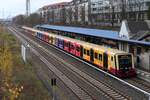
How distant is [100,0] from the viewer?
118625 millimetres

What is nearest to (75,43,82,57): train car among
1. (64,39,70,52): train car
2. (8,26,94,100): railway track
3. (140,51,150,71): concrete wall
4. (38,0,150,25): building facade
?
(64,39,70,52): train car

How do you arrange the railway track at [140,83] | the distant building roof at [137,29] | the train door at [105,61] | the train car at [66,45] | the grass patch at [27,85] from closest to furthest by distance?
the grass patch at [27,85] → the railway track at [140,83] → the train door at [105,61] → the distant building roof at [137,29] → the train car at [66,45]

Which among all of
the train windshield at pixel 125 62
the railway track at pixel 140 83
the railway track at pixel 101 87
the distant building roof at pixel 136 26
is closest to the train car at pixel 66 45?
the distant building roof at pixel 136 26

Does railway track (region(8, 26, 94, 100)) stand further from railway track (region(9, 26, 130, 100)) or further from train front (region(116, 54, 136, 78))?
train front (region(116, 54, 136, 78))

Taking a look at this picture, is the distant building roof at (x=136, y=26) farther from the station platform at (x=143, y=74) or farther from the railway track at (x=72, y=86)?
the railway track at (x=72, y=86)

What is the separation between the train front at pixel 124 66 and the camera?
27281 mm

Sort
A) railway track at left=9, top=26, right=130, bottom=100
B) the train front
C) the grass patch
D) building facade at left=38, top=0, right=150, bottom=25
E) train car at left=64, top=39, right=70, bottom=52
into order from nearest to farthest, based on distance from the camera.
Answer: the grass patch → railway track at left=9, top=26, right=130, bottom=100 → the train front → train car at left=64, top=39, right=70, bottom=52 → building facade at left=38, top=0, right=150, bottom=25

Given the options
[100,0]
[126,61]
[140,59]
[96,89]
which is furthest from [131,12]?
[96,89]

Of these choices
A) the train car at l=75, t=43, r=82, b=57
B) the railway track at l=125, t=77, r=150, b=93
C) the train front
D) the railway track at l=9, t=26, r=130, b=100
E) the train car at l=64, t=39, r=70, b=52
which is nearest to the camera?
the railway track at l=9, t=26, r=130, b=100

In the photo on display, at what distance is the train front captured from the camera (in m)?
27.3

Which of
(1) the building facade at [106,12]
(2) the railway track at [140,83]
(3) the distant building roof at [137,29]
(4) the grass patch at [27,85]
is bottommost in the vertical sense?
(2) the railway track at [140,83]

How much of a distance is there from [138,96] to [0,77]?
37.8 ft

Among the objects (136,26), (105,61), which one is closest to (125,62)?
(105,61)

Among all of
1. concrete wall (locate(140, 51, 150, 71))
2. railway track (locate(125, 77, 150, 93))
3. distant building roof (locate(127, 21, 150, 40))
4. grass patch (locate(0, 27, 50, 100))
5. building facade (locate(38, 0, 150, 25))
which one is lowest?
railway track (locate(125, 77, 150, 93))
